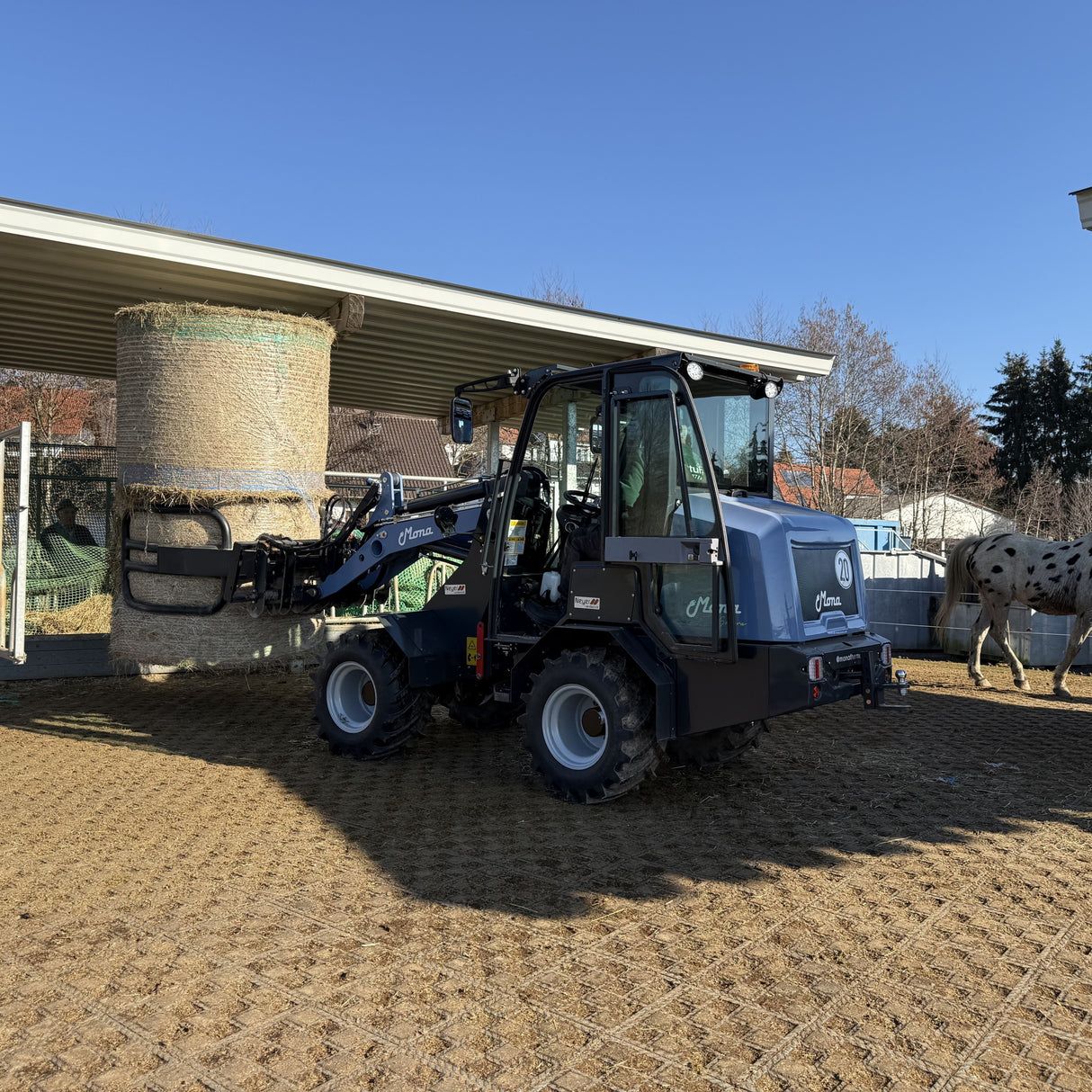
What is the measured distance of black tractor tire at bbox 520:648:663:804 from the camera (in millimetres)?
5859

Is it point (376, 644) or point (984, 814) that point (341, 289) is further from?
point (984, 814)

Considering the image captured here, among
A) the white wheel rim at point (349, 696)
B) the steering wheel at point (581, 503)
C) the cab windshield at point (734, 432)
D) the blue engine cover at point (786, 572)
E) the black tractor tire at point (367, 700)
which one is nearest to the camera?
the blue engine cover at point (786, 572)

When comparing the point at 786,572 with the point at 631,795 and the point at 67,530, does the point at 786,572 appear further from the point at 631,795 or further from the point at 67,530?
the point at 67,530

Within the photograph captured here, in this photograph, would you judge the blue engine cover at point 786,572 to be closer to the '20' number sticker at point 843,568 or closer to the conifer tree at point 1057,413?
the '20' number sticker at point 843,568

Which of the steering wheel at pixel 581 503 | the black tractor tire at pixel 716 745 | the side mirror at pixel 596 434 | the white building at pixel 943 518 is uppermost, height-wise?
the white building at pixel 943 518

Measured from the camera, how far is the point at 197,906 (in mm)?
4402

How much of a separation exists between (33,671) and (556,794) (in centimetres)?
708

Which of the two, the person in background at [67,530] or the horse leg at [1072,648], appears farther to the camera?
the person in background at [67,530]

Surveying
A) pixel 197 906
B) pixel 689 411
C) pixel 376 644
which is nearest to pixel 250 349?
pixel 376 644

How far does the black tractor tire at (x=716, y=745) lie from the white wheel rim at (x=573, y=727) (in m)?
0.74

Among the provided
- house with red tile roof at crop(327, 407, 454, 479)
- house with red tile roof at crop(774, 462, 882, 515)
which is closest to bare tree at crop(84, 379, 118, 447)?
house with red tile roof at crop(327, 407, 454, 479)

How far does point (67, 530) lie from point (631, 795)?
320 inches

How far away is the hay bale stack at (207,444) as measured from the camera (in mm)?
8188

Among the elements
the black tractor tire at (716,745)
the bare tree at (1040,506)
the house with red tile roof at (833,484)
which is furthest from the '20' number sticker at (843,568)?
the bare tree at (1040,506)
